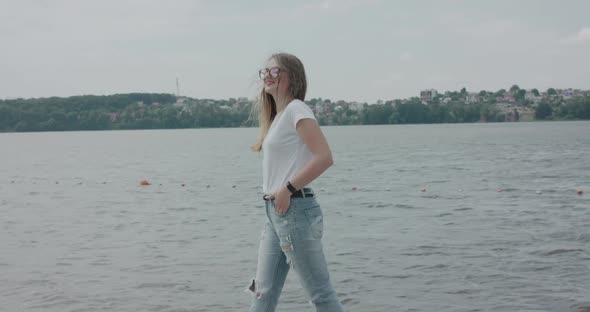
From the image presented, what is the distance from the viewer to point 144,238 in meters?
14.2

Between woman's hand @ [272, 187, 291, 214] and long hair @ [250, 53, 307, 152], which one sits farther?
long hair @ [250, 53, 307, 152]

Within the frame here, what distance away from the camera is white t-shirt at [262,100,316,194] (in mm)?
4406

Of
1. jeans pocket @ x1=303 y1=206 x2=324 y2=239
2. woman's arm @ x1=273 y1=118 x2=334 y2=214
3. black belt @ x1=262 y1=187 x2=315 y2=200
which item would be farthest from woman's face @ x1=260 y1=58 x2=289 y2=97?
jeans pocket @ x1=303 y1=206 x2=324 y2=239

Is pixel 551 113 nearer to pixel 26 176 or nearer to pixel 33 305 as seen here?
pixel 26 176

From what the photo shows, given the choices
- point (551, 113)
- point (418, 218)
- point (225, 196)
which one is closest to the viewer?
point (418, 218)

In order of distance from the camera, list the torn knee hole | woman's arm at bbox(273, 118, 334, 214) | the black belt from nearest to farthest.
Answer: woman's arm at bbox(273, 118, 334, 214) → the black belt → the torn knee hole

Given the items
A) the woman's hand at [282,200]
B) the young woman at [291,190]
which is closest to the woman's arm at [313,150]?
the young woman at [291,190]

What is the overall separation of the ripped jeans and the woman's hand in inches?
1.7

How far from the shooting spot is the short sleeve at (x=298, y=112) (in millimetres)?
4336

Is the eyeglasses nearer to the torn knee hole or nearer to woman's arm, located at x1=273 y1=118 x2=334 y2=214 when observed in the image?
woman's arm, located at x1=273 y1=118 x2=334 y2=214

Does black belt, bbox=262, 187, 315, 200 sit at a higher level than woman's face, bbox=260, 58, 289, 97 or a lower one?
lower

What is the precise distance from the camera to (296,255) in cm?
452

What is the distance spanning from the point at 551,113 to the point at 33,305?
7942 inches

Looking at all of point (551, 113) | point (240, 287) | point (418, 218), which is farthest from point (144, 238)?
point (551, 113)
